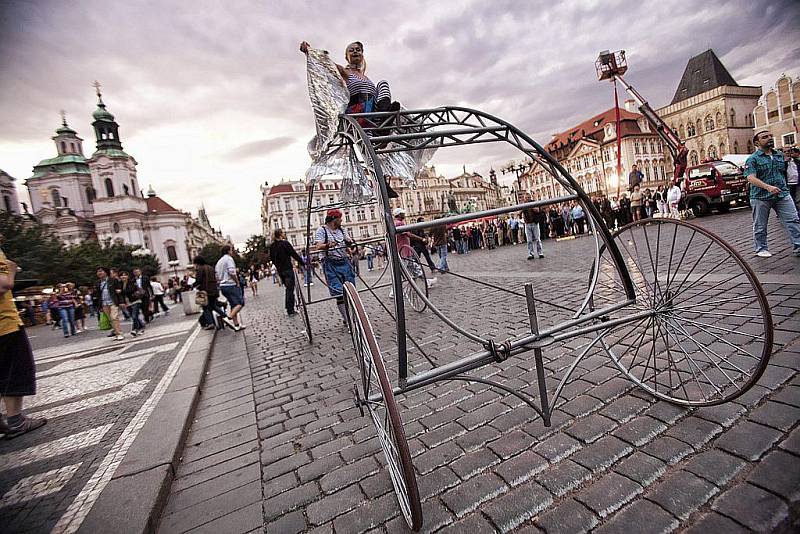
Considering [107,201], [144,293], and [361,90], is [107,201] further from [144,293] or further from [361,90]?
[361,90]

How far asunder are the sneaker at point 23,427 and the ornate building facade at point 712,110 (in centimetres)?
7192

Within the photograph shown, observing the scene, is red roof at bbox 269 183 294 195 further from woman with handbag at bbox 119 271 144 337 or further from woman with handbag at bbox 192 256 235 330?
woman with handbag at bbox 192 256 235 330

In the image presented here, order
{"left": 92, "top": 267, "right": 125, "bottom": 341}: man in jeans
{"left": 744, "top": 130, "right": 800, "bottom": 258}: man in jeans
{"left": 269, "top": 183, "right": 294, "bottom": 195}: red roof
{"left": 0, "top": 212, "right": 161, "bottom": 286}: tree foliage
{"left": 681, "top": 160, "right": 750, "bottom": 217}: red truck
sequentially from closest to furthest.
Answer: {"left": 744, "top": 130, "right": 800, "bottom": 258}: man in jeans → {"left": 92, "top": 267, "right": 125, "bottom": 341}: man in jeans → {"left": 681, "top": 160, "right": 750, "bottom": 217}: red truck → {"left": 0, "top": 212, "right": 161, "bottom": 286}: tree foliage → {"left": 269, "top": 183, "right": 294, "bottom": 195}: red roof

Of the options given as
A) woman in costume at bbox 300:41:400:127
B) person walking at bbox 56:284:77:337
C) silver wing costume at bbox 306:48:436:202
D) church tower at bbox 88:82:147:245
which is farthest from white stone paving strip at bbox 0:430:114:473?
church tower at bbox 88:82:147:245

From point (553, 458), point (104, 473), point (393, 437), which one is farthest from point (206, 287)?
point (553, 458)

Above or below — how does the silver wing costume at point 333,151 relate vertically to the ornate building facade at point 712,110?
below

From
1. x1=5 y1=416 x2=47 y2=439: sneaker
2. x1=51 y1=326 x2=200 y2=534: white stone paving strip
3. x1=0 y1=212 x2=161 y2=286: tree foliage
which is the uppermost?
x1=0 y1=212 x2=161 y2=286: tree foliage

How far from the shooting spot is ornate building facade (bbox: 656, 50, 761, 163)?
50906 millimetres

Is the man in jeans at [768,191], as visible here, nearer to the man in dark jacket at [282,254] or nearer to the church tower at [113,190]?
the man in dark jacket at [282,254]

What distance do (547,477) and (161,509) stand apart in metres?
2.26

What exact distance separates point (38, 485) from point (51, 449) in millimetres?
737

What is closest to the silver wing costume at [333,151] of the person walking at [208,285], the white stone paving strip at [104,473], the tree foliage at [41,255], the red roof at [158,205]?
the white stone paving strip at [104,473]

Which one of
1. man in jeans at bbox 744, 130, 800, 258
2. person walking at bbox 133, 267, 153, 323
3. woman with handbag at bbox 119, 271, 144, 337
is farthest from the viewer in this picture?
person walking at bbox 133, 267, 153, 323

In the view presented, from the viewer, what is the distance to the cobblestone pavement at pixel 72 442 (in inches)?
86.6
